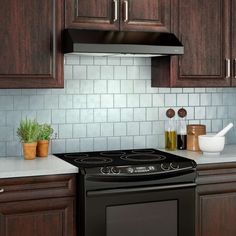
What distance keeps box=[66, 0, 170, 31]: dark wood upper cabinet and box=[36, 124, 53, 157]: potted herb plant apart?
0.69 meters

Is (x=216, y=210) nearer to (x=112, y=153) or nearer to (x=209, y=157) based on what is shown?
(x=209, y=157)

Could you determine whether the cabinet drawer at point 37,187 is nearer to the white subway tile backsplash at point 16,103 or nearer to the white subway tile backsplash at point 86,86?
the white subway tile backsplash at point 16,103

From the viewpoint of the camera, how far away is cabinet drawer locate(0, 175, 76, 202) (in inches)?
120

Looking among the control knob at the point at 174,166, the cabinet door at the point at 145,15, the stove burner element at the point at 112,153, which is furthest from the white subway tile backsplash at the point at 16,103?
the control knob at the point at 174,166

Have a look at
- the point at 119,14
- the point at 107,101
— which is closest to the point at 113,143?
the point at 107,101

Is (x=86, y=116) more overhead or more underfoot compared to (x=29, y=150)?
more overhead

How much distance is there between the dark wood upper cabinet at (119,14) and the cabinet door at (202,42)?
4.1 inches

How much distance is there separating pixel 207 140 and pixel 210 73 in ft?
1.63

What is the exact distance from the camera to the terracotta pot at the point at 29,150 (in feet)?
11.3

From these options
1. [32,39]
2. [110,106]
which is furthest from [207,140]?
[32,39]

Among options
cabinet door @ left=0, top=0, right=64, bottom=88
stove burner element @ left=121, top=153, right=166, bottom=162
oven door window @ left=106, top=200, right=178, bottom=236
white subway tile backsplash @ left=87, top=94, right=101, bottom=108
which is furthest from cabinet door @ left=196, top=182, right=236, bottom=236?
cabinet door @ left=0, top=0, right=64, bottom=88

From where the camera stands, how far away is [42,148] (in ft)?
11.6

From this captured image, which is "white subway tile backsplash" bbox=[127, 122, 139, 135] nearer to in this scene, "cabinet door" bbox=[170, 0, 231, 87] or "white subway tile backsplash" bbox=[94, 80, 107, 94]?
"white subway tile backsplash" bbox=[94, 80, 107, 94]

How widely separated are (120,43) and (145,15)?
342 mm
